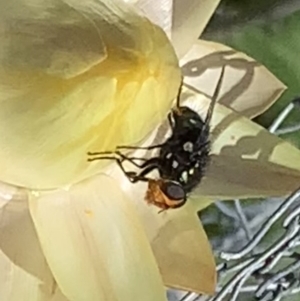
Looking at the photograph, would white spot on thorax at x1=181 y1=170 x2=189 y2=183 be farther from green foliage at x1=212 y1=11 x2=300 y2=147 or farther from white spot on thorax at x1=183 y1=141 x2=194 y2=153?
green foliage at x1=212 y1=11 x2=300 y2=147

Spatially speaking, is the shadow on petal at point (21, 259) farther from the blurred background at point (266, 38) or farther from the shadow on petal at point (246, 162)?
the blurred background at point (266, 38)

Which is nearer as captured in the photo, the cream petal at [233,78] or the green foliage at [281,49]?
the cream petal at [233,78]

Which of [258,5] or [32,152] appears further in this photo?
[258,5]

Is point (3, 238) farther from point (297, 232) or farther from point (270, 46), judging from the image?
point (270, 46)

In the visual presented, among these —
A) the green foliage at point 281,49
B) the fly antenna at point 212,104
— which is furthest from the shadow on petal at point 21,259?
the green foliage at point 281,49

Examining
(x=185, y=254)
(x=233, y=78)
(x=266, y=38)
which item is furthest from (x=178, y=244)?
(x=266, y=38)

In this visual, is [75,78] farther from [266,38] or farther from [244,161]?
[266,38]

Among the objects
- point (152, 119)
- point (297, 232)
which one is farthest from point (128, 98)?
point (297, 232)

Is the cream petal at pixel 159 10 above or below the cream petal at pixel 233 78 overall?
above
